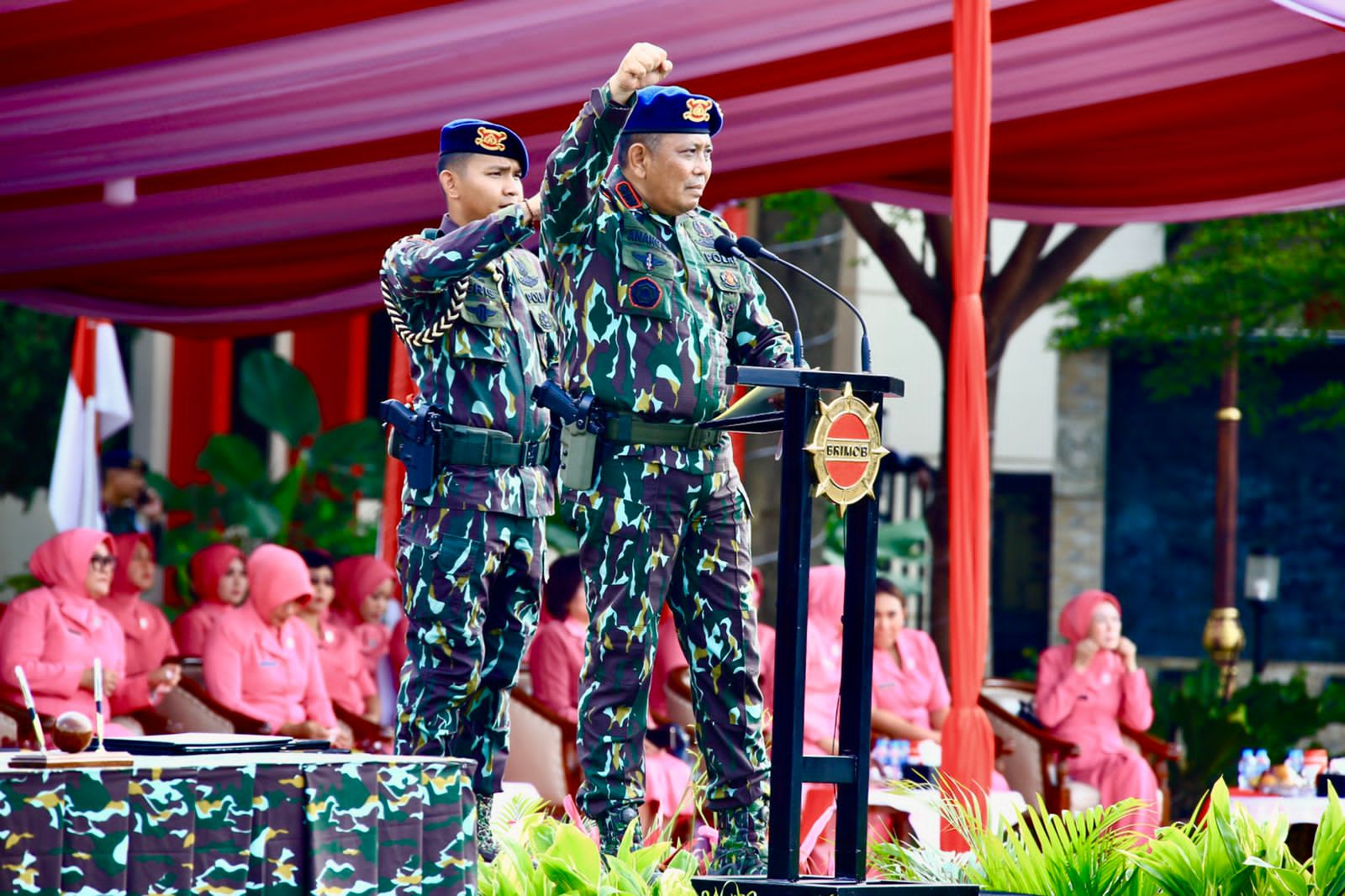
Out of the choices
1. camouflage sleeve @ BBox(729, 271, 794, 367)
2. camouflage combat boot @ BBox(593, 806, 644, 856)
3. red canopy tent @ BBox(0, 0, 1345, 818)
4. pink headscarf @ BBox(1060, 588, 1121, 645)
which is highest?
red canopy tent @ BBox(0, 0, 1345, 818)

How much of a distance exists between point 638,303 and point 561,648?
143 inches

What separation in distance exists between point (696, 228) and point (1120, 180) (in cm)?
419

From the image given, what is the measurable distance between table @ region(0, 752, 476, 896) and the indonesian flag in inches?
248

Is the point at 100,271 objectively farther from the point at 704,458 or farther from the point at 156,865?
the point at 156,865

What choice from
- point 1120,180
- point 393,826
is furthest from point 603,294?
point 1120,180

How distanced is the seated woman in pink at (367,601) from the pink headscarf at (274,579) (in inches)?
49.5

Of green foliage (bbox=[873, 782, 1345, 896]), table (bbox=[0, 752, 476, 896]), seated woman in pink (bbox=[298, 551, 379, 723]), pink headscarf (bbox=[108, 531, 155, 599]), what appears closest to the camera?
table (bbox=[0, 752, 476, 896])

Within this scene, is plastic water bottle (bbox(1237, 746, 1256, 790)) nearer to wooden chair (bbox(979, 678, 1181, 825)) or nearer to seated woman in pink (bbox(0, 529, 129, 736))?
wooden chair (bbox(979, 678, 1181, 825))

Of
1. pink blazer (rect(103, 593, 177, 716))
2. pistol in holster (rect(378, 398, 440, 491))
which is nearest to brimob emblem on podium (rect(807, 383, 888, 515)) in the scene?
pistol in holster (rect(378, 398, 440, 491))

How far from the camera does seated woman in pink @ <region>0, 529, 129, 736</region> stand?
6383 millimetres

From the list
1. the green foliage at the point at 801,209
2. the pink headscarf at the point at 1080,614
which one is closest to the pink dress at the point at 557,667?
the pink headscarf at the point at 1080,614

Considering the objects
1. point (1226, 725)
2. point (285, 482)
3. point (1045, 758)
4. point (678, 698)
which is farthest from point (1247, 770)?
point (285, 482)

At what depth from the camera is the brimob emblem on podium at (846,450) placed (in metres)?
3.31

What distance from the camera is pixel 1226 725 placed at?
8.40 m
